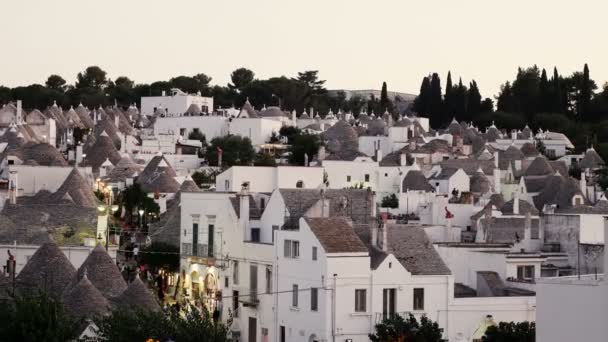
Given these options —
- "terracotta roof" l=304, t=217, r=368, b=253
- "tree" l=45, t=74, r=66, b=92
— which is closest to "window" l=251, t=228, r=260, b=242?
"terracotta roof" l=304, t=217, r=368, b=253

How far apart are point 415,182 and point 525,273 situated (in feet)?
124

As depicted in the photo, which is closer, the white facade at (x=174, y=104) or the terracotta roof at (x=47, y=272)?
the terracotta roof at (x=47, y=272)

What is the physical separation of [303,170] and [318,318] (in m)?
17.2

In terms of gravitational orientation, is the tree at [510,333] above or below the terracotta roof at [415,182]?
below

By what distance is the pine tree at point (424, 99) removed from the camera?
14050cm

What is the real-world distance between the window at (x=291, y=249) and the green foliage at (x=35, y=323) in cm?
661

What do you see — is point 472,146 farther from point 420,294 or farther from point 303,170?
point 420,294

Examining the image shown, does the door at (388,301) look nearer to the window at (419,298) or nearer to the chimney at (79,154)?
the window at (419,298)

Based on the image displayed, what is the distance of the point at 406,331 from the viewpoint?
130 feet

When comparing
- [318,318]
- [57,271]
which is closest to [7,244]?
[57,271]

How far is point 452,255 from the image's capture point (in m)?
45.1

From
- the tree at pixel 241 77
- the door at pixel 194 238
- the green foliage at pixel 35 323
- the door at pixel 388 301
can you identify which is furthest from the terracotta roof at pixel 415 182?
the tree at pixel 241 77

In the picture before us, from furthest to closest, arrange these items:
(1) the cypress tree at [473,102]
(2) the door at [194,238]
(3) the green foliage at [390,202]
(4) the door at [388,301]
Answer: (1) the cypress tree at [473,102] → (3) the green foliage at [390,202] → (2) the door at [194,238] → (4) the door at [388,301]

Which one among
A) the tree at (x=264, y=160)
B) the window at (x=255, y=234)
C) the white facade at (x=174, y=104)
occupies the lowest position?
the window at (x=255, y=234)
